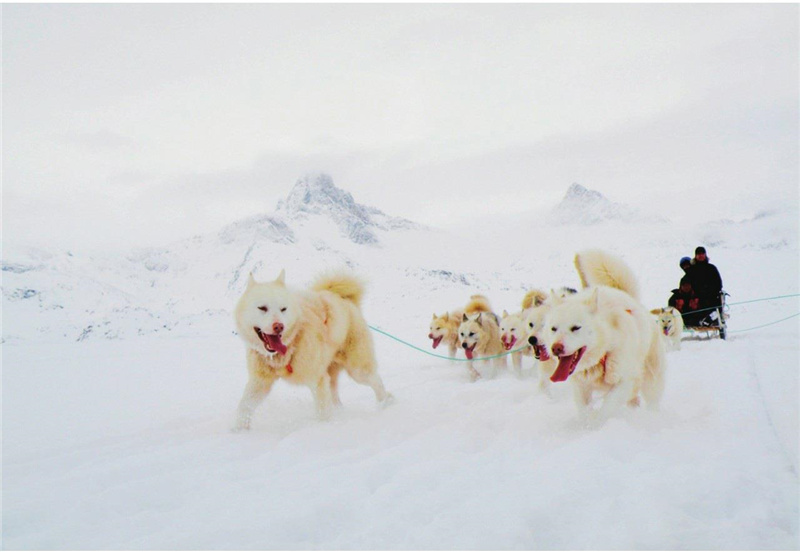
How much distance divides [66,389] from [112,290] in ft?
41.9

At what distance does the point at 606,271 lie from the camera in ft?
13.6

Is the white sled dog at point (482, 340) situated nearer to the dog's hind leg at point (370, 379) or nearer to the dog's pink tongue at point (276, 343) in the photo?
the dog's hind leg at point (370, 379)

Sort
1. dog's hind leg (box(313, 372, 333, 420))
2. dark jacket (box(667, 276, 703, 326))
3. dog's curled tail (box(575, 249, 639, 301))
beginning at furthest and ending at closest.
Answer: dark jacket (box(667, 276, 703, 326)) → dog's curled tail (box(575, 249, 639, 301)) → dog's hind leg (box(313, 372, 333, 420))

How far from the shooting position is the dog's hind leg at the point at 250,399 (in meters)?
3.54

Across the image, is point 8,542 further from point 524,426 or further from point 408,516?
point 524,426

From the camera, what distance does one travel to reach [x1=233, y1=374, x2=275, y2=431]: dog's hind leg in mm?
3537

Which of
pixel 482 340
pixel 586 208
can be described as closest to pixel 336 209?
pixel 586 208

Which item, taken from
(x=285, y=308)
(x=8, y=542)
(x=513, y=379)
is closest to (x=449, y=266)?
(x=513, y=379)

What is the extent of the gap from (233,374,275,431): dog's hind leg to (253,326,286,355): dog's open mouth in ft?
0.96

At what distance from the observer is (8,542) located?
1.90 m

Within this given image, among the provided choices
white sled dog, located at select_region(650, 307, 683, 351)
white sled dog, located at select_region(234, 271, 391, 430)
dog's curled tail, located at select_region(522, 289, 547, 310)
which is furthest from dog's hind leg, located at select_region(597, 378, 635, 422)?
white sled dog, located at select_region(650, 307, 683, 351)

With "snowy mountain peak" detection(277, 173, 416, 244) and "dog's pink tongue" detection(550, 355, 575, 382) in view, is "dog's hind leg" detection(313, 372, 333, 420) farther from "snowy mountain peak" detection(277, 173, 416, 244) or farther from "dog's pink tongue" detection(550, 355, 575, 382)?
"snowy mountain peak" detection(277, 173, 416, 244)

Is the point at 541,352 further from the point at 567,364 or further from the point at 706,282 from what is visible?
the point at 706,282

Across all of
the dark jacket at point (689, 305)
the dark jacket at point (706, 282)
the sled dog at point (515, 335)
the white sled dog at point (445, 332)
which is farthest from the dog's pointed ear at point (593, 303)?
the dark jacket at point (706, 282)
